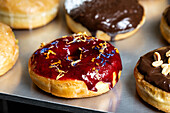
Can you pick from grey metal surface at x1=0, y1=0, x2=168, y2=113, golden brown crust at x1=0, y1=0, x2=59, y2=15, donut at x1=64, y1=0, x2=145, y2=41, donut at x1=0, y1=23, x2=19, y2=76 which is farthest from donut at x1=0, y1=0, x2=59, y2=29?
donut at x1=0, y1=23, x2=19, y2=76

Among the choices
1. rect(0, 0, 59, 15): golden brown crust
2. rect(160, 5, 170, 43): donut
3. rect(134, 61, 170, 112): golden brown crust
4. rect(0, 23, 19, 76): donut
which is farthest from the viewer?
rect(0, 0, 59, 15): golden brown crust

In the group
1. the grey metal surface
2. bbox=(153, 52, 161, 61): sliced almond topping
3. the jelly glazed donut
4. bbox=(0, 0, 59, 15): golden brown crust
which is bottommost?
the grey metal surface

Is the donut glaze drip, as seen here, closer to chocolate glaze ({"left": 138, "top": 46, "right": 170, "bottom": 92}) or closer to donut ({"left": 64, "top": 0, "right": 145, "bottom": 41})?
chocolate glaze ({"left": 138, "top": 46, "right": 170, "bottom": 92})

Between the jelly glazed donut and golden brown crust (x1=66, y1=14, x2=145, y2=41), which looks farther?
golden brown crust (x1=66, y1=14, x2=145, y2=41)

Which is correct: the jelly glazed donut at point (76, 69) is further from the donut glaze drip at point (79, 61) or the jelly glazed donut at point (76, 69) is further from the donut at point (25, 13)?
the donut at point (25, 13)

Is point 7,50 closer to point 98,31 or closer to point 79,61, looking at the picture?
point 79,61

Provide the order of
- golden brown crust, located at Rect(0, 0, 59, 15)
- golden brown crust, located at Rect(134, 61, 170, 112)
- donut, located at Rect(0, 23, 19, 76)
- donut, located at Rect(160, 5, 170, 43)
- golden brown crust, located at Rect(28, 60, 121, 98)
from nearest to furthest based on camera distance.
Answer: golden brown crust, located at Rect(134, 61, 170, 112), golden brown crust, located at Rect(28, 60, 121, 98), donut, located at Rect(0, 23, 19, 76), donut, located at Rect(160, 5, 170, 43), golden brown crust, located at Rect(0, 0, 59, 15)

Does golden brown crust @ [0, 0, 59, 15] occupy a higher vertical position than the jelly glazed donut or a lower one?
higher

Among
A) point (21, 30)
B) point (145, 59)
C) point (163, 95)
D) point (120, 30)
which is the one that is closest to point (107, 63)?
point (145, 59)
